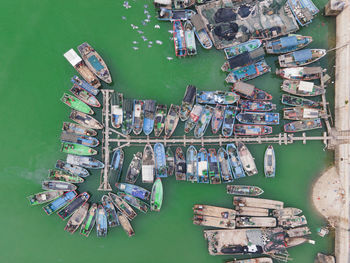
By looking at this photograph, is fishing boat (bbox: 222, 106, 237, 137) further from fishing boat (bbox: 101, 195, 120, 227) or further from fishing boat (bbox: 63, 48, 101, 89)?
fishing boat (bbox: 101, 195, 120, 227)

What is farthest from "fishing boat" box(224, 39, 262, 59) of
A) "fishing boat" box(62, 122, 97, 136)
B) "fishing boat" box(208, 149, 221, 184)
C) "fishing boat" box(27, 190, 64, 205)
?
"fishing boat" box(27, 190, 64, 205)

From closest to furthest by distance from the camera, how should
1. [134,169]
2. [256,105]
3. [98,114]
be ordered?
[256,105] < [134,169] < [98,114]

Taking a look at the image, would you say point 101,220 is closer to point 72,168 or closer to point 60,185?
point 60,185

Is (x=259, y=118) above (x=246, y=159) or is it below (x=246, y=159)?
above

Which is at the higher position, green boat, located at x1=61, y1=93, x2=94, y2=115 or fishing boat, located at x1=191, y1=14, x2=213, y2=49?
fishing boat, located at x1=191, y1=14, x2=213, y2=49

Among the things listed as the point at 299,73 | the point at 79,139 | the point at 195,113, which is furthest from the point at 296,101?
the point at 79,139

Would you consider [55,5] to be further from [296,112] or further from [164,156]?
[296,112]
